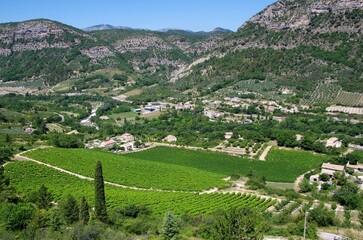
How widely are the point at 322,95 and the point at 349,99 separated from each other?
7686mm

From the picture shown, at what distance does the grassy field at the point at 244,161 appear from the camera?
61.0m

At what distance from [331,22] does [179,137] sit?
82.7 metres

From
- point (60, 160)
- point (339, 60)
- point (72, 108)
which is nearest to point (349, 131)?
point (339, 60)

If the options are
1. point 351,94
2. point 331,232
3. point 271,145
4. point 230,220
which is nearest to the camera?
point 230,220

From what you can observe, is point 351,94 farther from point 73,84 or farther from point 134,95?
point 73,84

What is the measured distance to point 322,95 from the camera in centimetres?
10906

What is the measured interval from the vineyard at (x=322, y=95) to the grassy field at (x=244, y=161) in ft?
128

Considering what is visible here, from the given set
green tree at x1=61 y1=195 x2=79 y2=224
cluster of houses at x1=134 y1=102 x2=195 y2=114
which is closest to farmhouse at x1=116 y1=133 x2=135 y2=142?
cluster of houses at x1=134 y1=102 x2=195 y2=114

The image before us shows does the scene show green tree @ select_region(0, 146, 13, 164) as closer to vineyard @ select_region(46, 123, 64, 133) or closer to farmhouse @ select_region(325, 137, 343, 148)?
vineyard @ select_region(46, 123, 64, 133)

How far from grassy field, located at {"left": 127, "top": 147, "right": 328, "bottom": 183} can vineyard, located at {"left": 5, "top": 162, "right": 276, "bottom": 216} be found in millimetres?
13793

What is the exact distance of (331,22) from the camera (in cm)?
13725

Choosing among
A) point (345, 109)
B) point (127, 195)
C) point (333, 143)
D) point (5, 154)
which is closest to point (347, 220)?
point (127, 195)

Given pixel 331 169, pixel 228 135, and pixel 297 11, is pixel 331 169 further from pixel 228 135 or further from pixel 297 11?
pixel 297 11

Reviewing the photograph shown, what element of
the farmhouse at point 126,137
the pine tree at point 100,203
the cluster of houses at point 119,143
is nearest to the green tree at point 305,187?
the pine tree at point 100,203
